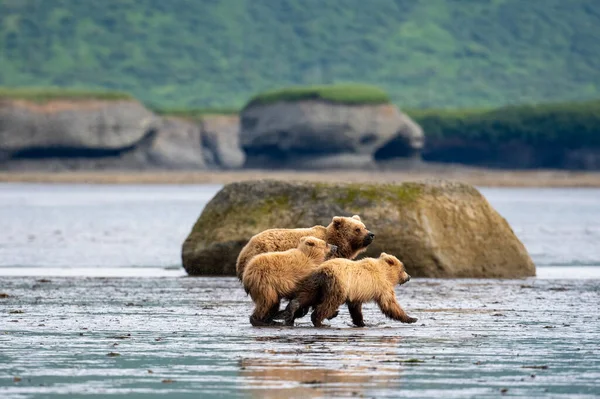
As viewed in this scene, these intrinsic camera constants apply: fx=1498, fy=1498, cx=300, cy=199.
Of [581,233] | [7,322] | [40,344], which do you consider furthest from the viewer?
[581,233]

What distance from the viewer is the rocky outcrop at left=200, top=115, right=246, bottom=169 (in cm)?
16375

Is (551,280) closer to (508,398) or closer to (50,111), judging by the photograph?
(508,398)

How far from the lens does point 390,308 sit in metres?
17.0

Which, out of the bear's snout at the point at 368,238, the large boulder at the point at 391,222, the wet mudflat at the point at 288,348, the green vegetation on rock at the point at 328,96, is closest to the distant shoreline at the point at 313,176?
the green vegetation on rock at the point at 328,96

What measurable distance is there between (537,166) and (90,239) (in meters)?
127

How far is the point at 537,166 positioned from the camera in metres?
164

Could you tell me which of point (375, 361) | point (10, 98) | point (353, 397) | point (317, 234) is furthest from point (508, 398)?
point (10, 98)

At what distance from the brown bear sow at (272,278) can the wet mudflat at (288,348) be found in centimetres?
34

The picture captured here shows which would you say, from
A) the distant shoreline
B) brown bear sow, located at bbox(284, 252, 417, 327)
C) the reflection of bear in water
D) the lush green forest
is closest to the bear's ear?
brown bear sow, located at bbox(284, 252, 417, 327)

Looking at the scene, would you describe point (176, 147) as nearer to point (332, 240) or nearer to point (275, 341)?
point (332, 240)

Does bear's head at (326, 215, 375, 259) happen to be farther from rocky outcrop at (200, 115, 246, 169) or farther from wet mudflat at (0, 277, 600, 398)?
rocky outcrop at (200, 115, 246, 169)

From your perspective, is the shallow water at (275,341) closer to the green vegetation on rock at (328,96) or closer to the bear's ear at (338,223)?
the bear's ear at (338,223)

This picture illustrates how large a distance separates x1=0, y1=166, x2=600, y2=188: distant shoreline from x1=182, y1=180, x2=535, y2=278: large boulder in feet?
337

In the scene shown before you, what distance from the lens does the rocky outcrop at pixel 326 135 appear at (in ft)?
504
